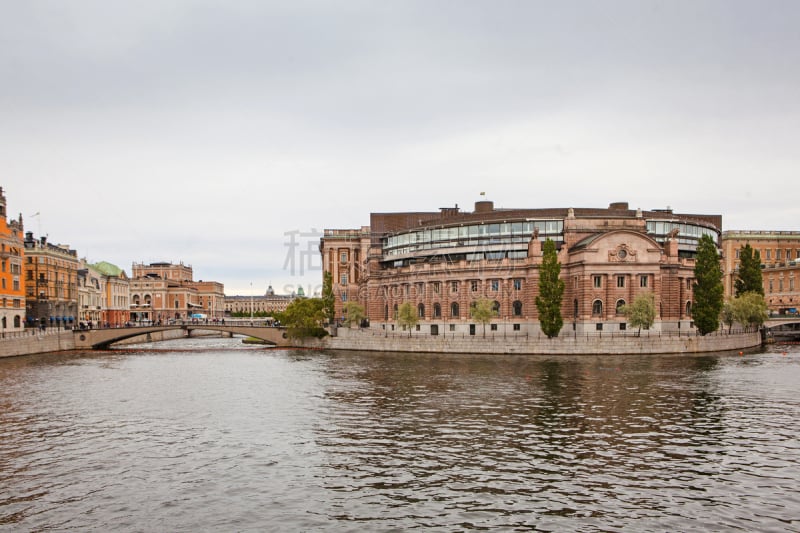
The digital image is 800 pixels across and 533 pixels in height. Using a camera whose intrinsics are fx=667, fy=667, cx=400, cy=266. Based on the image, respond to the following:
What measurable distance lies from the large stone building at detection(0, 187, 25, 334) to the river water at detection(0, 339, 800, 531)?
51845 millimetres

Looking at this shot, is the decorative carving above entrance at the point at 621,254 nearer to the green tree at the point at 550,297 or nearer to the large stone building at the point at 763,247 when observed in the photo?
the green tree at the point at 550,297

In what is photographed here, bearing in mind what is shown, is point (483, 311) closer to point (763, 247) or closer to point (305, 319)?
point (305, 319)

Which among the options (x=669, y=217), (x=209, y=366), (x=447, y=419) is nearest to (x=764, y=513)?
(x=447, y=419)

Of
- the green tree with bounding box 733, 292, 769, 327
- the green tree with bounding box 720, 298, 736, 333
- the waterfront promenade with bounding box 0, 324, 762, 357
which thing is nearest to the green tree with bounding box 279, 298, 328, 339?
the waterfront promenade with bounding box 0, 324, 762, 357

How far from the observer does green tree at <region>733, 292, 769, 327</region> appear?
111 metres

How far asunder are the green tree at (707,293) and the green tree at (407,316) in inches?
1735

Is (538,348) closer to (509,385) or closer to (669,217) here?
(509,385)

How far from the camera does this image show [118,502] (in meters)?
29.4

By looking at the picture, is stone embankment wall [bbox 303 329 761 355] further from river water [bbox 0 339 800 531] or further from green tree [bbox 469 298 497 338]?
river water [bbox 0 339 800 531]

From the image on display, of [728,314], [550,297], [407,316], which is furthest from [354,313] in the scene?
[728,314]

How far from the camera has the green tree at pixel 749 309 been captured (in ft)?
365

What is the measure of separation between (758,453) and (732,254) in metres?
170

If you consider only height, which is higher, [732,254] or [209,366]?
[732,254]

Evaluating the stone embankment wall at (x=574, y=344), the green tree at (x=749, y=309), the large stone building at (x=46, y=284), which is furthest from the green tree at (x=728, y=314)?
the large stone building at (x=46, y=284)
